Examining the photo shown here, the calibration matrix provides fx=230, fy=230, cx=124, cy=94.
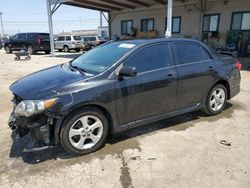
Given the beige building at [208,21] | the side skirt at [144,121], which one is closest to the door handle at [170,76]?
the side skirt at [144,121]

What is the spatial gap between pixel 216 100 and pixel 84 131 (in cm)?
288

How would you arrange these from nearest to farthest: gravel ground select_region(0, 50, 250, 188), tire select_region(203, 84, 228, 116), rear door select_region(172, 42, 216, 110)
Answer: gravel ground select_region(0, 50, 250, 188) → rear door select_region(172, 42, 216, 110) → tire select_region(203, 84, 228, 116)

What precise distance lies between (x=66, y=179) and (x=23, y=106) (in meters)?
1.05

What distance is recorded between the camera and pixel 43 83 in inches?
126

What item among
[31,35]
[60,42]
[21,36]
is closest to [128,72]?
[31,35]

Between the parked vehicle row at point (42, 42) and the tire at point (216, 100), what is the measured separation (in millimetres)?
17659

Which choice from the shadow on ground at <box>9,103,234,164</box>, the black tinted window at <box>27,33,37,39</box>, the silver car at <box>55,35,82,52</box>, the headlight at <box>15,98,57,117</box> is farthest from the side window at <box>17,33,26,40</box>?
the headlight at <box>15,98,57,117</box>

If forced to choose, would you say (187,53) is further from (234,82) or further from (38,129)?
(38,129)

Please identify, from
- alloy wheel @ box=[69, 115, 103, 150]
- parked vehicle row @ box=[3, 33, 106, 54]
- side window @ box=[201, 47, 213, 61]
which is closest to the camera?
alloy wheel @ box=[69, 115, 103, 150]

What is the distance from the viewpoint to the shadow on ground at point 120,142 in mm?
3217

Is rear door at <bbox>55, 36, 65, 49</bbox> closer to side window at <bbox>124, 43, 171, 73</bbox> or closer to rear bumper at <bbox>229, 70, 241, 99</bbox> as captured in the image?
rear bumper at <bbox>229, 70, 241, 99</bbox>

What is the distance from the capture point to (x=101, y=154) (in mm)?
3287

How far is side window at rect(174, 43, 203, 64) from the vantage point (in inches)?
158

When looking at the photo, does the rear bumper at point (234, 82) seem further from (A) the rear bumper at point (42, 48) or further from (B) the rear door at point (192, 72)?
(A) the rear bumper at point (42, 48)
